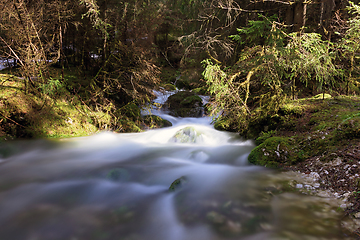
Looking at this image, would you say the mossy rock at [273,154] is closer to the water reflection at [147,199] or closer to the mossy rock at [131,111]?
the water reflection at [147,199]

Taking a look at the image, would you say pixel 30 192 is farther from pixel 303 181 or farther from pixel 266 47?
pixel 266 47

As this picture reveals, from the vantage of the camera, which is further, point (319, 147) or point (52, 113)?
point (52, 113)

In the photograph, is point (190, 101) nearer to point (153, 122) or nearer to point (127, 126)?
point (153, 122)

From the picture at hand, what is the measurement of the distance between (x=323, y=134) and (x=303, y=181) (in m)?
1.37

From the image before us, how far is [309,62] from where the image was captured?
5.16 meters

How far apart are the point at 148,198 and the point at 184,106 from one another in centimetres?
937

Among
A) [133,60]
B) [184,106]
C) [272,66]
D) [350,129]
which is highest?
[133,60]

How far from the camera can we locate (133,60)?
8383 mm

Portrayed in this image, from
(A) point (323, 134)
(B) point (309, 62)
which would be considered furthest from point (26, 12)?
(A) point (323, 134)

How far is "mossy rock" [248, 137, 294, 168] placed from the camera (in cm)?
434

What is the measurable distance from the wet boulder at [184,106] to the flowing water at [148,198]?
648cm

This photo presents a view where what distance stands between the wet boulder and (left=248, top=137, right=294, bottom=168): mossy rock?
755cm

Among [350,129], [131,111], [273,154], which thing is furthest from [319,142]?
[131,111]

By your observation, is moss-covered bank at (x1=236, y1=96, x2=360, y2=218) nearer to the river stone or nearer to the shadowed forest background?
the shadowed forest background
